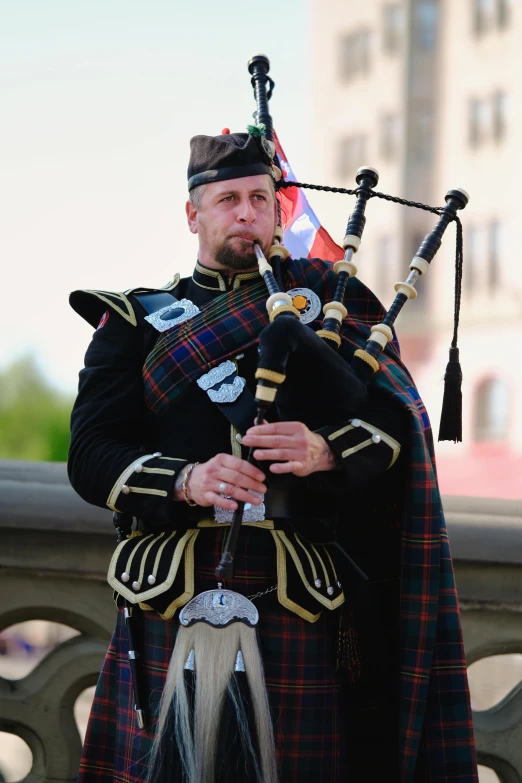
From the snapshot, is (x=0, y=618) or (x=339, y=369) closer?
(x=339, y=369)

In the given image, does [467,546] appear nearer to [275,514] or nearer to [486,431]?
[275,514]

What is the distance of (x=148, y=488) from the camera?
7.73ft

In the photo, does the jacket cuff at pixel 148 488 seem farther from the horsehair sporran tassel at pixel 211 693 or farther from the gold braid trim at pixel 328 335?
the gold braid trim at pixel 328 335

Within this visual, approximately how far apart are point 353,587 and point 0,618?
1269 mm

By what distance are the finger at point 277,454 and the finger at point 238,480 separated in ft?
0.17

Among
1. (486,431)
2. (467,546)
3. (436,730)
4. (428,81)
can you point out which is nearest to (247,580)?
(436,730)

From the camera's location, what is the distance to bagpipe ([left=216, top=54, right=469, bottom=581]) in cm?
221

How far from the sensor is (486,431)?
88.4 feet

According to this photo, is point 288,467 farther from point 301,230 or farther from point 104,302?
point 301,230

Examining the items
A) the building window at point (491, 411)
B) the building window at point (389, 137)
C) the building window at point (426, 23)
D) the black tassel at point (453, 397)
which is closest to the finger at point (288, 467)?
the black tassel at point (453, 397)

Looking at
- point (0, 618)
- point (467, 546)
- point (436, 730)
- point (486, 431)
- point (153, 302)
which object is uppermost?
point (486, 431)

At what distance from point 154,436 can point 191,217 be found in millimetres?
593

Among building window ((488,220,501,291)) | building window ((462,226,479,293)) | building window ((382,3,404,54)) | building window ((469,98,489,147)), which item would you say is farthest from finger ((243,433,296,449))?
building window ((382,3,404,54))

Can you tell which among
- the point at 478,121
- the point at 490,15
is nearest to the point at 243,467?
the point at 478,121
